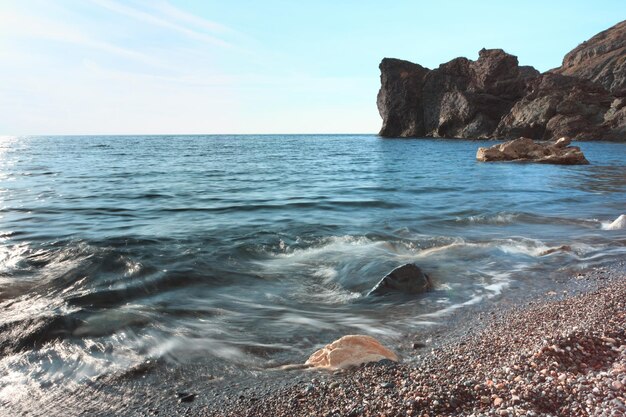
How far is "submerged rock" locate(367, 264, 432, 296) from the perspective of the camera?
24.4ft

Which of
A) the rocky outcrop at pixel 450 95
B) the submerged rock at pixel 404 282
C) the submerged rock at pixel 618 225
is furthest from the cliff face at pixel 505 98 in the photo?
the submerged rock at pixel 404 282

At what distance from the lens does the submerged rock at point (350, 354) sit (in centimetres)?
468

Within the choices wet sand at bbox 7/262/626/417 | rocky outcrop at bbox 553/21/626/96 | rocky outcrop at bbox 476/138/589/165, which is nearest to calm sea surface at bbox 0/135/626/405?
wet sand at bbox 7/262/626/417

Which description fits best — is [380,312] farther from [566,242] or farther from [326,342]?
[566,242]

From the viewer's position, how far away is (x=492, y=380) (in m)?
3.90

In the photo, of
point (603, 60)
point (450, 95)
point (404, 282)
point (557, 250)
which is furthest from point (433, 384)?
point (603, 60)

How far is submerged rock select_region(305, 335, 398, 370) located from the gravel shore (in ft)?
0.44

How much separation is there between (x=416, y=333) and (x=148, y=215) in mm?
11840

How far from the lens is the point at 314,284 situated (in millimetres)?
8258

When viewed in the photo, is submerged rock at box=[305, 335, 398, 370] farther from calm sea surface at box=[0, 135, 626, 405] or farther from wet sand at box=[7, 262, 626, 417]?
calm sea surface at box=[0, 135, 626, 405]

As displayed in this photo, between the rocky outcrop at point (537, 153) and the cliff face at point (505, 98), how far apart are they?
36065mm

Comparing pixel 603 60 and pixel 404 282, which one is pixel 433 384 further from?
pixel 603 60

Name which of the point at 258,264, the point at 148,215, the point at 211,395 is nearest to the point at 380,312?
the point at 211,395

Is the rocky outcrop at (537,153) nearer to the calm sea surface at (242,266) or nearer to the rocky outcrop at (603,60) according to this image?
the calm sea surface at (242,266)
